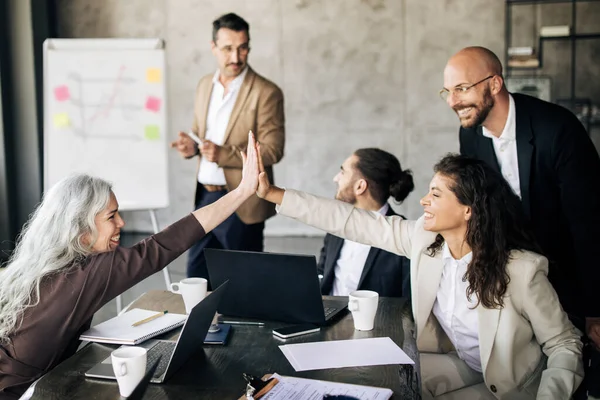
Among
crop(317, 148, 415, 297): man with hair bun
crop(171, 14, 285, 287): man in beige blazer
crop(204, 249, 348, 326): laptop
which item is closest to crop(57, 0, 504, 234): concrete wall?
crop(171, 14, 285, 287): man in beige blazer

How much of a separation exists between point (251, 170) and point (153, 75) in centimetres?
207

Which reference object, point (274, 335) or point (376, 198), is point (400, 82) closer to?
point (376, 198)

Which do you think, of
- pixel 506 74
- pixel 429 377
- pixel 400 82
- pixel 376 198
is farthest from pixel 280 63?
pixel 429 377

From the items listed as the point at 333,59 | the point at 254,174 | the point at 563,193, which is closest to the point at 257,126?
the point at 254,174

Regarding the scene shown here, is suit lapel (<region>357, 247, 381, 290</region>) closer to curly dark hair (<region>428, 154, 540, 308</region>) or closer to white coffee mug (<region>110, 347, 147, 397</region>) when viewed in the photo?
curly dark hair (<region>428, 154, 540, 308</region>)

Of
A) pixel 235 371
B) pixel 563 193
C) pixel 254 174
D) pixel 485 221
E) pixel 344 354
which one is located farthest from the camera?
pixel 563 193

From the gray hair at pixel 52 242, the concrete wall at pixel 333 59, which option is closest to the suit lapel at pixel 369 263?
the gray hair at pixel 52 242

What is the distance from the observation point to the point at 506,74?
593 cm

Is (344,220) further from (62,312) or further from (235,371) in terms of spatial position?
(62,312)

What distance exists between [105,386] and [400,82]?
17.0 feet

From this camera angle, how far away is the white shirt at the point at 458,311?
2.02 m

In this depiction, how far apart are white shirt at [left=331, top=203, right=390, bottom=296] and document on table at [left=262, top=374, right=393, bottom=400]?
3.74 feet

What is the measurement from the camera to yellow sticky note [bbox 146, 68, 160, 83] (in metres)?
3.99

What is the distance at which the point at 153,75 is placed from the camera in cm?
399
